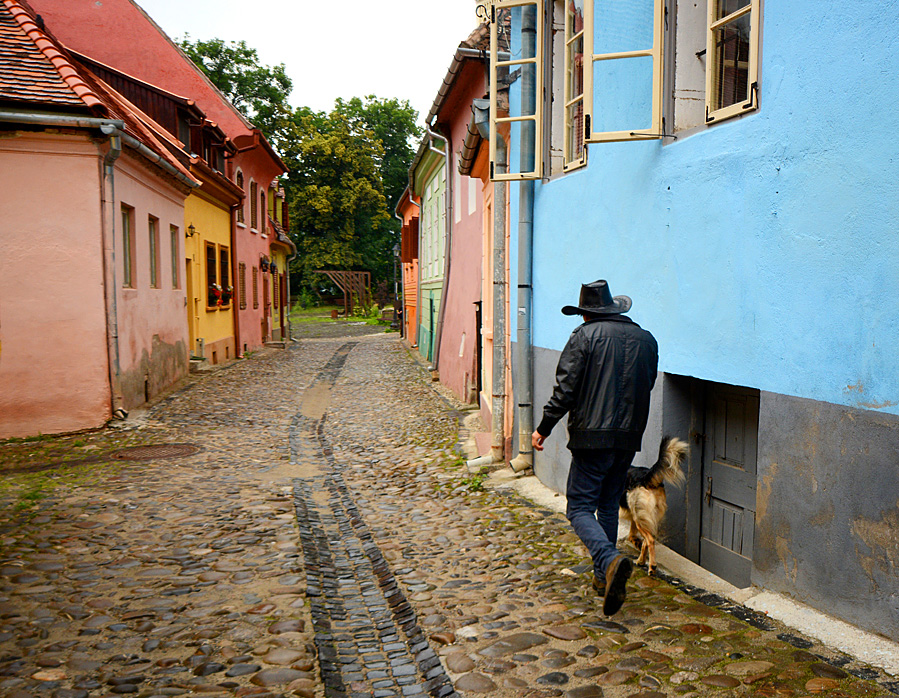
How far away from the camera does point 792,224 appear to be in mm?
3875

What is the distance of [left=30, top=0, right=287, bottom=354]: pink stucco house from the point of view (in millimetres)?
19812

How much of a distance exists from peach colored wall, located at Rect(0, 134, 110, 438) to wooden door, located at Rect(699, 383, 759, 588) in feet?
27.4

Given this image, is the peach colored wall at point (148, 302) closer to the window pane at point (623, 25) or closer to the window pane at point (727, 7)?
the window pane at point (623, 25)

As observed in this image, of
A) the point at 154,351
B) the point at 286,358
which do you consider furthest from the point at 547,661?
the point at 286,358

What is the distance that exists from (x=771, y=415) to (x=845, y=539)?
73 centimetres

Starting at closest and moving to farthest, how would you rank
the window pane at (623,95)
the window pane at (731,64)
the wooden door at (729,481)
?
the window pane at (731,64) → the wooden door at (729,481) → the window pane at (623,95)

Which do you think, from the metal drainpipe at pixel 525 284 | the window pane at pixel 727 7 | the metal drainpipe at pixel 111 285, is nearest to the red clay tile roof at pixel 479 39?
the metal drainpipe at pixel 525 284

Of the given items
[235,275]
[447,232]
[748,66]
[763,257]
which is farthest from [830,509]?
[235,275]

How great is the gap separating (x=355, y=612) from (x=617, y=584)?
1.56 meters

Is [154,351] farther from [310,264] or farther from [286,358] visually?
[310,264]

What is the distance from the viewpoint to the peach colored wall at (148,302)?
37.8 ft

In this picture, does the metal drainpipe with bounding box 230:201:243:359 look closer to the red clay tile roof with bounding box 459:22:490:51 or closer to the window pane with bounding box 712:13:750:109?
the red clay tile roof with bounding box 459:22:490:51

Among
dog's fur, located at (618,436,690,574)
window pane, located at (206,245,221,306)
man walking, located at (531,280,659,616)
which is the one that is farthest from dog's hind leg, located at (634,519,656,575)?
window pane, located at (206,245,221,306)

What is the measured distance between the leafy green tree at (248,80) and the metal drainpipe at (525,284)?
40.2 metres
